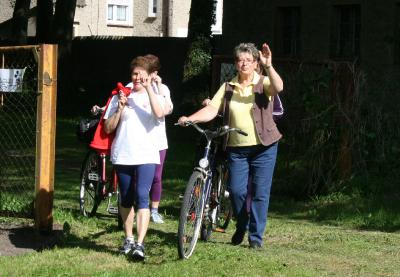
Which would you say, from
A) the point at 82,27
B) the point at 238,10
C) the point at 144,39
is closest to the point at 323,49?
the point at 238,10

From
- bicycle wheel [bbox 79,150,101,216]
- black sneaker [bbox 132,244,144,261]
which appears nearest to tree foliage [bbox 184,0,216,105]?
bicycle wheel [bbox 79,150,101,216]

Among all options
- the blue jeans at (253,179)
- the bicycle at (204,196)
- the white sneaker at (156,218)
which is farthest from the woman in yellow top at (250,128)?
the white sneaker at (156,218)

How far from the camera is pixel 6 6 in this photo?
54.1 metres

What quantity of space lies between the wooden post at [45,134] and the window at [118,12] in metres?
47.4

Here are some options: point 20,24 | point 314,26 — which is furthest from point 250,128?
point 20,24

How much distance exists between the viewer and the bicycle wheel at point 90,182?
396 inches

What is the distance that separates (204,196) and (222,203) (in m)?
1.18

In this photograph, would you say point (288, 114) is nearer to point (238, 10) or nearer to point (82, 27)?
point (238, 10)

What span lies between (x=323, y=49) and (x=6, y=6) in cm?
3395

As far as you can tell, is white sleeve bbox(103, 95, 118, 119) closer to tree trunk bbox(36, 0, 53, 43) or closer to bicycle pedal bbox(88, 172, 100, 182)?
bicycle pedal bbox(88, 172, 100, 182)

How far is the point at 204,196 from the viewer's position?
7695mm

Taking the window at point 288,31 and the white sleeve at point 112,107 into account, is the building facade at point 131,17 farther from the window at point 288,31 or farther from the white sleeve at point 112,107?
the white sleeve at point 112,107

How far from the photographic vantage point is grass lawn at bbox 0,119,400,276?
7.15 metres

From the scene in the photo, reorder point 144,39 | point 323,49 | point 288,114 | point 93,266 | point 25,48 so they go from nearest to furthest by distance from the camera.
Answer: point 93,266
point 25,48
point 288,114
point 323,49
point 144,39
